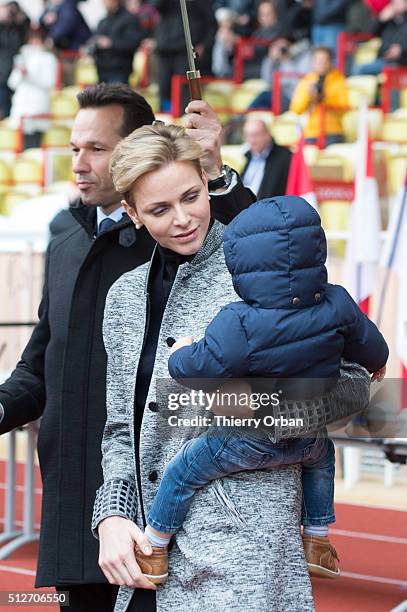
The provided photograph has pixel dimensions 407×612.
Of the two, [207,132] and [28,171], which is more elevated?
[207,132]

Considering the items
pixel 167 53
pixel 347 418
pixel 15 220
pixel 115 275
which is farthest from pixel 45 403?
pixel 167 53

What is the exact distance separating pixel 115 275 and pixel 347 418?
3.14ft

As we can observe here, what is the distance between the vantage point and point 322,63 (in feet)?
47.5

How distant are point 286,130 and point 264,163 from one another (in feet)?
15.7

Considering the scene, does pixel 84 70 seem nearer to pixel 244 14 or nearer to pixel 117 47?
pixel 117 47

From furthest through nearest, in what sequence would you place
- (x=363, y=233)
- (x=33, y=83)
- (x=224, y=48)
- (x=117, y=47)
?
(x=33, y=83), (x=224, y=48), (x=117, y=47), (x=363, y=233)

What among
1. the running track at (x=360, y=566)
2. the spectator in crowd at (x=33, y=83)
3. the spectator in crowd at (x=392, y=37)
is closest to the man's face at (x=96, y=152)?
the running track at (x=360, y=566)

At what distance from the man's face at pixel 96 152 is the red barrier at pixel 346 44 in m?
13.9

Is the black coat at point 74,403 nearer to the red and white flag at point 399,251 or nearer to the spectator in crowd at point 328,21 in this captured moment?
the red and white flag at point 399,251

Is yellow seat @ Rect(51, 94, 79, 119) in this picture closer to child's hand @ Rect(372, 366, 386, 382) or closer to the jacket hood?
child's hand @ Rect(372, 366, 386, 382)

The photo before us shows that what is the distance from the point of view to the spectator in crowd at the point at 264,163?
10430 mm

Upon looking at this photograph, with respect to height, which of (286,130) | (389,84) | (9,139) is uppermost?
(389,84)

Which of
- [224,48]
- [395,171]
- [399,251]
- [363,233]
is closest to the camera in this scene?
[399,251]

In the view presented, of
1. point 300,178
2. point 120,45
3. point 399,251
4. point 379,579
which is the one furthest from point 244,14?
point 379,579
